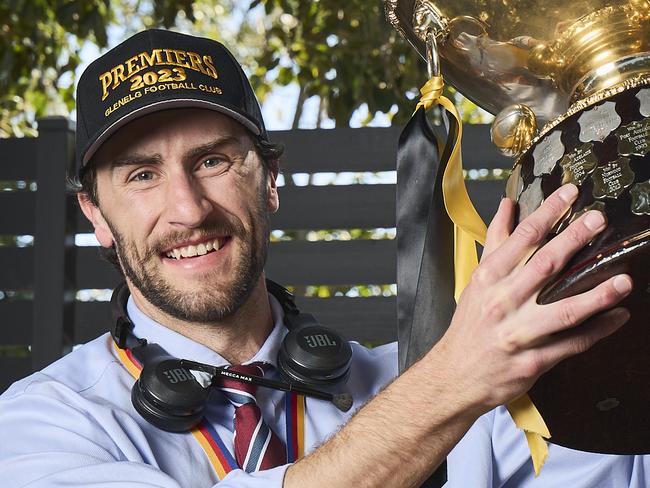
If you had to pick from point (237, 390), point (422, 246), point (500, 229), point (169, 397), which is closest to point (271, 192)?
point (237, 390)

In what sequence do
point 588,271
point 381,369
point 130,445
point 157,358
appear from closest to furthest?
point 588,271 < point 130,445 < point 157,358 < point 381,369

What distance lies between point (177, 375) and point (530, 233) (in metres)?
0.71

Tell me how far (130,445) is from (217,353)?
0.96ft

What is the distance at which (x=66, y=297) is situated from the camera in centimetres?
280

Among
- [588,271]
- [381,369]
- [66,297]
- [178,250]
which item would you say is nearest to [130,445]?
[178,250]

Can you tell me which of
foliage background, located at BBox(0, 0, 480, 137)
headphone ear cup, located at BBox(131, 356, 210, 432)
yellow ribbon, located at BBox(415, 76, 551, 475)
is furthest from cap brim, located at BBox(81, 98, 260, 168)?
foliage background, located at BBox(0, 0, 480, 137)

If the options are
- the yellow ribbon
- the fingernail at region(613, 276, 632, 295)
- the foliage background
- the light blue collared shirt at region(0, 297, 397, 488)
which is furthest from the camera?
the foliage background

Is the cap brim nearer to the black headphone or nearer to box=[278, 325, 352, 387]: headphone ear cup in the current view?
the black headphone

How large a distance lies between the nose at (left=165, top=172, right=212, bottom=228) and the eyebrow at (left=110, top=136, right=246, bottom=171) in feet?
0.13

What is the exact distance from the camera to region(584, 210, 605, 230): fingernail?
3.18 feet

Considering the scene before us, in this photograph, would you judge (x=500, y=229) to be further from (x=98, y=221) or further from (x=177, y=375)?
(x=98, y=221)

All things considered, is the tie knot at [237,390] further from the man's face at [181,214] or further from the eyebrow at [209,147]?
the eyebrow at [209,147]

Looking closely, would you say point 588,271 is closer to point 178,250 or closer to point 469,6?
point 469,6

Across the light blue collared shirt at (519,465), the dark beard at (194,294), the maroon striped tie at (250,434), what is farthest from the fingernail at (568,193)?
the dark beard at (194,294)
